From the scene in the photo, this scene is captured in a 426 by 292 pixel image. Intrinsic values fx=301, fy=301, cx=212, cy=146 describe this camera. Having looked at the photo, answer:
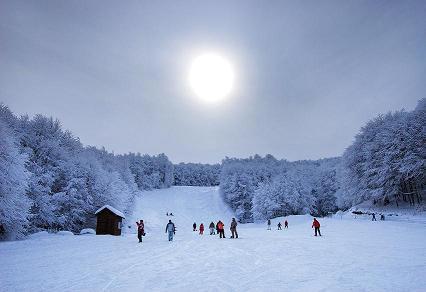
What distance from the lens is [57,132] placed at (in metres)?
47.6

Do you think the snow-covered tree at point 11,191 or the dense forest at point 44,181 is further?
the dense forest at point 44,181

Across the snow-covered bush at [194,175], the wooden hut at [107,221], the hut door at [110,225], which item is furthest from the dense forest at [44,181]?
the snow-covered bush at [194,175]

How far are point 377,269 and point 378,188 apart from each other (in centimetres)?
4315

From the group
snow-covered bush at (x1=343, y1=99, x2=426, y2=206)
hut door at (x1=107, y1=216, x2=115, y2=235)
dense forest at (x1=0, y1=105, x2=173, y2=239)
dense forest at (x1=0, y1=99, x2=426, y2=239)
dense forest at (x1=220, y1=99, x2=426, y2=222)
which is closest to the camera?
dense forest at (x1=0, y1=105, x2=173, y2=239)

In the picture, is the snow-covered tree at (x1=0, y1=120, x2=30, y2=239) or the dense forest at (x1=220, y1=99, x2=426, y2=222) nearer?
the snow-covered tree at (x1=0, y1=120, x2=30, y2=239)

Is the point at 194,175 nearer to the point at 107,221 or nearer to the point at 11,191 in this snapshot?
the point at 107,221

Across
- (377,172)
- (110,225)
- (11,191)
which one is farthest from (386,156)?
(11,191)

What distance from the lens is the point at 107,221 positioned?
117ft

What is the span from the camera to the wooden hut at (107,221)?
1384 inches

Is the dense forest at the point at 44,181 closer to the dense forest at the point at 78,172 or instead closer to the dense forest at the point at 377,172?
the dense forest at the point at 78,172

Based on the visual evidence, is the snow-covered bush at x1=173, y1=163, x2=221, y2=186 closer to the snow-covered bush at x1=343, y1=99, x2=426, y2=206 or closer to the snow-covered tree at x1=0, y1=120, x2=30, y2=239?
the snow-covered bush at x1=343, y1=99, x2=426, y2=206

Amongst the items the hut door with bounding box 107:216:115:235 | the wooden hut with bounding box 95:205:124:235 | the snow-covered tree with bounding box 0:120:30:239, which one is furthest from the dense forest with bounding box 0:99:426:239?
the hut door with bounding box 107:216:115:235

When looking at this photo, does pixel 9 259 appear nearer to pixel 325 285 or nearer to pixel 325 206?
pixel 325 285

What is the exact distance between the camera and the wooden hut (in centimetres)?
3516
